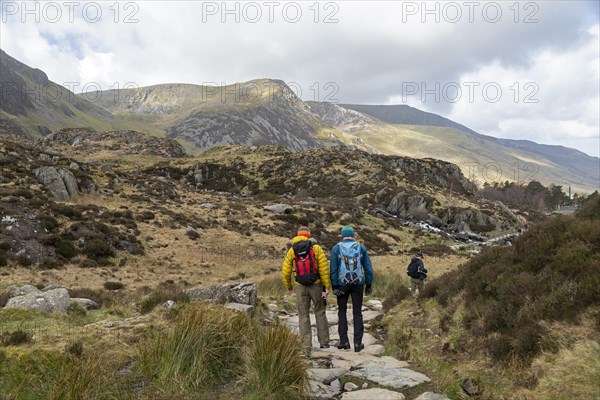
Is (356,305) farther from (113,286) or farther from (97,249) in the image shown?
(97,249)

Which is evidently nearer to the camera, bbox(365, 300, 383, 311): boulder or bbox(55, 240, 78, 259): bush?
bbox(365, 300, 383, 311): boulder

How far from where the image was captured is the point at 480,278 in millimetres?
9469

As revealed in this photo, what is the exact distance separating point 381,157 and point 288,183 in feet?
98.5

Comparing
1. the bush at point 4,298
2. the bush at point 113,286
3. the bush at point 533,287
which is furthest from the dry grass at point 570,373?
the bush at point 113,286

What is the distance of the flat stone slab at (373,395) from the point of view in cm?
568

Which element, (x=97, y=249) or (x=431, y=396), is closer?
(x=431, y=396)

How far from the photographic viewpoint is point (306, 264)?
8.01 m

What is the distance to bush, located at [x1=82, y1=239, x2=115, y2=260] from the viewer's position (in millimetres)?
22797

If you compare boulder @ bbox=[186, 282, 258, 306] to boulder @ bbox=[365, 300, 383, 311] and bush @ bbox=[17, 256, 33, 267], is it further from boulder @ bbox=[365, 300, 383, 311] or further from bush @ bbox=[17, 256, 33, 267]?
bush @ bbox=[17, 256, 33, 267]

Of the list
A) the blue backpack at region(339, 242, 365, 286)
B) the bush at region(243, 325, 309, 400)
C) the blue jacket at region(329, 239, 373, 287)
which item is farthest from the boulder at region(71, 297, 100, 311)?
the bush at region(243, 325, 309, 400)

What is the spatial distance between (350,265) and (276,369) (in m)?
3.42

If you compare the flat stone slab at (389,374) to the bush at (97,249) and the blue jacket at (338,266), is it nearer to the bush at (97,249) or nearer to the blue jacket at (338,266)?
the blue jacket at (338,266)

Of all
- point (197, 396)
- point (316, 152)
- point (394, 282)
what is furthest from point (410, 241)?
point (316, 152)

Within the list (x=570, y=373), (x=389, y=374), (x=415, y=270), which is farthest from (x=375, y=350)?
(x=415, y=270)
